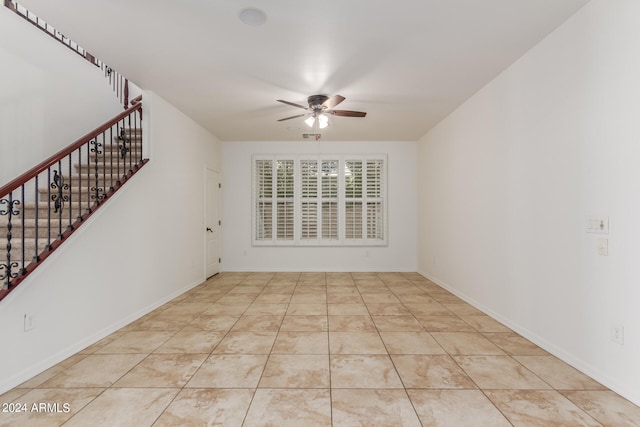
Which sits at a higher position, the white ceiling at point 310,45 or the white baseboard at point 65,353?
the white ceiling at point 310,45

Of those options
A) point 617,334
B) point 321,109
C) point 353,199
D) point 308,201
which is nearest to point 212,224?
point 308,201

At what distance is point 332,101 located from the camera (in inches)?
136

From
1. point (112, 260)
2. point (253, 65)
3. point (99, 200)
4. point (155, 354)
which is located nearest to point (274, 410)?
point (155, 354)

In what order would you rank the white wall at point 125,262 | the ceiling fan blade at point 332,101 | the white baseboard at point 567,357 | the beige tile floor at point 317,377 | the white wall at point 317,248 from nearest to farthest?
the beige tile floor at point 317,377, the white baseboard at point 567,357, the white wall at point 125,262, the ceiling fan blade at point 332,101, the white wall at point 317,248

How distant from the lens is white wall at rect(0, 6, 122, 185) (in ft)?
10.3

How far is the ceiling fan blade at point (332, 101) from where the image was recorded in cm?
334

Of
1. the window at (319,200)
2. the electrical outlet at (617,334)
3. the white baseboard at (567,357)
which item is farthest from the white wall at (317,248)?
the electrical outlet at (617,334)

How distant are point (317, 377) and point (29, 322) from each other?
7.22 feet

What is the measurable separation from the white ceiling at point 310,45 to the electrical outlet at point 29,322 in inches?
91.6

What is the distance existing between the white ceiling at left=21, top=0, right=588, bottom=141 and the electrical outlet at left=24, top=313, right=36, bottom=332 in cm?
233

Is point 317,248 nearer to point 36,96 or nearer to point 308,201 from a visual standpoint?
point 308,201

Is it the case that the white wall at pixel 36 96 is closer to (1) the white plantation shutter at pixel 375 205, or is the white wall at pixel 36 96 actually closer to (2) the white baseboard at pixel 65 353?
(2) the white baseboard at pixel 65 353

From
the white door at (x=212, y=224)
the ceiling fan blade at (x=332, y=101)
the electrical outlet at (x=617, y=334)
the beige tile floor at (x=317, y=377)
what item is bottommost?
the beige tile floor at (x=317, y=377)

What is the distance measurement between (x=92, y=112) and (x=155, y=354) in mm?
3716
